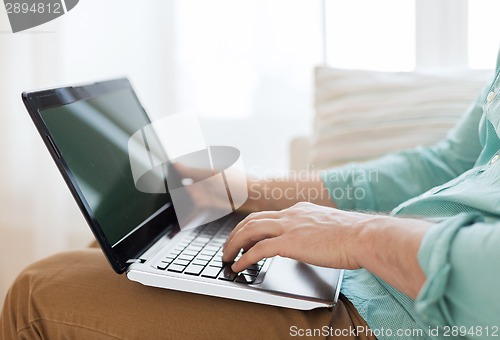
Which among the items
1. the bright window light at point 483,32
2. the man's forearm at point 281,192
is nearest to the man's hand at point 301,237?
the man's forearm at point 281,192

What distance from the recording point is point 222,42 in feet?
5.81

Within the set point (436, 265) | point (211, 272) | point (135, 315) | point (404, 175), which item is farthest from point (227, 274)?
point (404, 175)

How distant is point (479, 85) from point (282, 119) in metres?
0.70

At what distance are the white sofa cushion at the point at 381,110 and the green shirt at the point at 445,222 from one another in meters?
0.16

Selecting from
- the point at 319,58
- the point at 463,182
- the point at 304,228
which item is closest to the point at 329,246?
the point at 304,228

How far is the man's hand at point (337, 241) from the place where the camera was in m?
0.58

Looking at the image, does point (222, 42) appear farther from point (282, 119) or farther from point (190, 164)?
point (190, 164)

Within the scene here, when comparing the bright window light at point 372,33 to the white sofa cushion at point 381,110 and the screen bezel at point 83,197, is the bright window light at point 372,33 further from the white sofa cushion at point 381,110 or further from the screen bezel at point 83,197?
the screen bezel at point 83,197

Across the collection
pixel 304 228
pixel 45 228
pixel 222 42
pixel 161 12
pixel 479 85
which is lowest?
pixel 45 228

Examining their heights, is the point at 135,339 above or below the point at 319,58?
below

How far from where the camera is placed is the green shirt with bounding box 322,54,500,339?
53cm

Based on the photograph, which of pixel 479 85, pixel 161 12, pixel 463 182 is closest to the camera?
pixel 463 182

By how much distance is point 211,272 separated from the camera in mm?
698

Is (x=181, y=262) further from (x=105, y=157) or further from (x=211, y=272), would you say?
(x=105, y=157)
